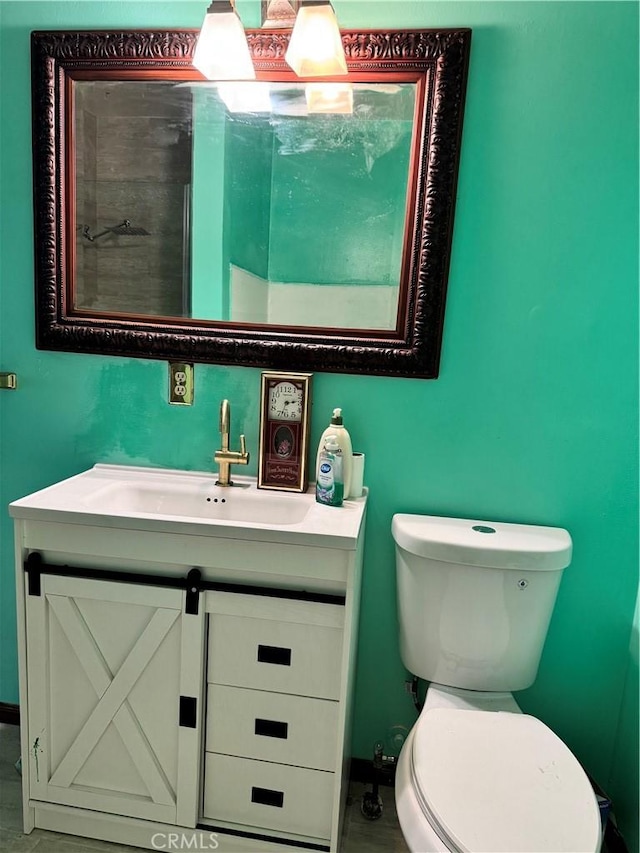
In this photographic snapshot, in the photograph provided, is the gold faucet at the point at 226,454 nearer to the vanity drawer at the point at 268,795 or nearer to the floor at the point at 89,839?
the vanity drawer at the point at 268,795

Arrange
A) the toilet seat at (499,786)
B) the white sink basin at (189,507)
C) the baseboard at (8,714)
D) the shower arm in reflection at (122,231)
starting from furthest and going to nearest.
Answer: the baseboard at (8,714), the shower arm in reflection at (122,231), the white sink basin at (189,507), the toilet seat at (499,786)

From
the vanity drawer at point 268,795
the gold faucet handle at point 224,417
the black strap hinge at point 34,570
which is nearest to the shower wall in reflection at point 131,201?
the gold faucet handle at point 224,417

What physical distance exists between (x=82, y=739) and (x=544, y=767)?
102 cm

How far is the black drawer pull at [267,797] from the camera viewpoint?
53.3 inches

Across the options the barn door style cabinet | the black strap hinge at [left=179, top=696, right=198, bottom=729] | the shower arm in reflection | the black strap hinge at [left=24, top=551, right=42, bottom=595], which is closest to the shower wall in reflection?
the shower arm in reflection

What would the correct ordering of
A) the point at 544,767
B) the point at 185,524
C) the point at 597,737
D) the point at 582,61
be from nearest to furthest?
the point at 544,767, the point at 185,524, the point at 582,61, the point at 597,737

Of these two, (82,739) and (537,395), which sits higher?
(537,395)

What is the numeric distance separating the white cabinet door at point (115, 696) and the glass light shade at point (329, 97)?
120 cm

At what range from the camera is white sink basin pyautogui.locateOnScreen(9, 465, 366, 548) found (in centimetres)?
125

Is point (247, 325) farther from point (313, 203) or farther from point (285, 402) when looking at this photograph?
point (313, 203)

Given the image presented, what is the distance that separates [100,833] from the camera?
4.80 feet

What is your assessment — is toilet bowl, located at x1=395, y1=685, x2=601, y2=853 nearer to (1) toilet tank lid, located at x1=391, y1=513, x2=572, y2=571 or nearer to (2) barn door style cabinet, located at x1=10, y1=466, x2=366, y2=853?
(2) barn door style cabinet, located at x1=10, y1=466, x2=366, y2=853

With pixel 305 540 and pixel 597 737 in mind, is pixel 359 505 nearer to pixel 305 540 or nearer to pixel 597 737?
pixel 305 540

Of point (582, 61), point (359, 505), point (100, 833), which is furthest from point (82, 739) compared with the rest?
point (582, 61)
